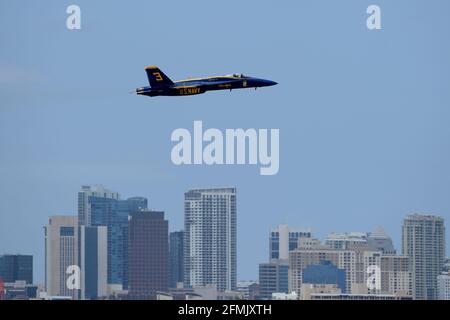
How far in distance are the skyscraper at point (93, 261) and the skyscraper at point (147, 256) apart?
0.91 m

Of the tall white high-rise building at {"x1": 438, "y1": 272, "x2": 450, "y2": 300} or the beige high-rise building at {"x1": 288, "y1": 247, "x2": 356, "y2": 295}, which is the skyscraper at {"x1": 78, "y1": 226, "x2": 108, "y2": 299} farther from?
the tall white high-rise building at {"x1": 438, "y1": 272, "x2": 450, "y2": 300}

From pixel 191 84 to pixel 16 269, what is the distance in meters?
6.67

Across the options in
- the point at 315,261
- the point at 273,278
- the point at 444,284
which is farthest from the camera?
the point at 315,261

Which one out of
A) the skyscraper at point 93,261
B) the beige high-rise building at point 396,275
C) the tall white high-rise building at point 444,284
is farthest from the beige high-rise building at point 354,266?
the skyscraper at point 93,261

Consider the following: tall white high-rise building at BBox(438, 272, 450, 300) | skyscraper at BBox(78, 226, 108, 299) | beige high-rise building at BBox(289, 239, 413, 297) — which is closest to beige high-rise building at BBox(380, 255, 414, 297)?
beige high-rise building at BBox(289, 239, 413, 297)

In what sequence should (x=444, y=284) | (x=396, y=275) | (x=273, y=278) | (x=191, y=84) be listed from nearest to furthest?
(x=191, y=84) < (x=273, y=278) < (x=444, y=284) < (x=396, y=275)

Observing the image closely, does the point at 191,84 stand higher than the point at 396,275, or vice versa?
the point at 191,84

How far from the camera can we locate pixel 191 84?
99.1ft

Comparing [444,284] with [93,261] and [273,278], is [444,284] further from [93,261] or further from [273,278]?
[93,261]

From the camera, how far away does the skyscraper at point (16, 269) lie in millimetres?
30812

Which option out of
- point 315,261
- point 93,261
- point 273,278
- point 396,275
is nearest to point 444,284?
point 396,275

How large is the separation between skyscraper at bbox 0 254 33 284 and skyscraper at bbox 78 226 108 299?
1414 mm
